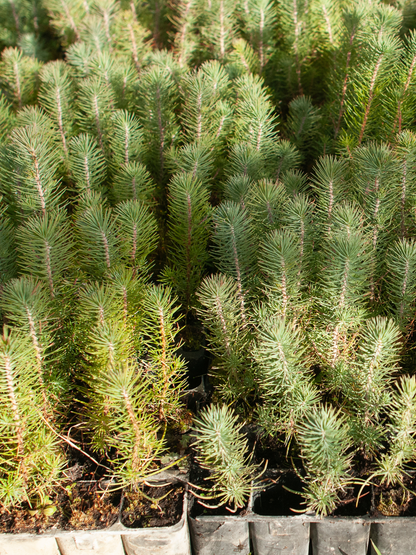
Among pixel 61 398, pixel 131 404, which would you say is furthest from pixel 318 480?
pixel 61 398

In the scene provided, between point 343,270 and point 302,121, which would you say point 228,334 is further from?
point 302,121

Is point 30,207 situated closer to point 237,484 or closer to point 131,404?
point 131,404

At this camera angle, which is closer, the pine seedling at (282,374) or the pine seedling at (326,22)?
the pine seedling at (282,374)

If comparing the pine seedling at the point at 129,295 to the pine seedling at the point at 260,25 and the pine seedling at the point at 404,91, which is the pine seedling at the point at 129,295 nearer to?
the pine seedling at the point at 404,91

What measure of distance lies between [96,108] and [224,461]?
2.92ft

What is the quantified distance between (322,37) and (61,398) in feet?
3.94

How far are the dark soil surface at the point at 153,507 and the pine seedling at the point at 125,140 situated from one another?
69 centimetres

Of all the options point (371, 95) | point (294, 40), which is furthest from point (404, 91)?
point (294, 40)

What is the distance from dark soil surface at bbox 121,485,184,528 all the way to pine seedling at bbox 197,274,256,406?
0.20 meters

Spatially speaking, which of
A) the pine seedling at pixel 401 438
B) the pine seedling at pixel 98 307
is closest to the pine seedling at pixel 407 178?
the pine seedling at pixel 401 438

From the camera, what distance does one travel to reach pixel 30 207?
1.08m

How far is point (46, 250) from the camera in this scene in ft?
3.01

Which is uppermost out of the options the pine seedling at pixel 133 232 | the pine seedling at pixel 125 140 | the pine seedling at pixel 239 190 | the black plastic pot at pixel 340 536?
the pine seedling at pixel 125 140

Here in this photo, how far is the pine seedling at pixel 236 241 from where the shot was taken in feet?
3.08
